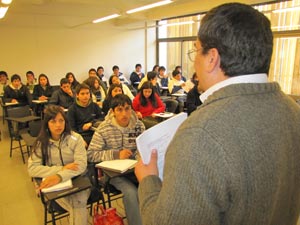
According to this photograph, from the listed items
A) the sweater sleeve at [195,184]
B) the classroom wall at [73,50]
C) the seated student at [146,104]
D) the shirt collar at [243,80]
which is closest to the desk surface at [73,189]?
the sweater sleeve at [195,184]

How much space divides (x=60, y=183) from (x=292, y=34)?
5.98 m

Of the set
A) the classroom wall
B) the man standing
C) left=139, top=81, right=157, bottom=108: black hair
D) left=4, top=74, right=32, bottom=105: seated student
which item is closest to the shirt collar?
the man standing

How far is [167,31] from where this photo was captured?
924 centimetres

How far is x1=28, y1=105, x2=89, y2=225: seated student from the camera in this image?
6.56ft

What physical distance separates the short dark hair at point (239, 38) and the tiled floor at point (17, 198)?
7.46 feet

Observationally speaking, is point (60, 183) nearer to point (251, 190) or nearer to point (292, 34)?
point (251, 190)

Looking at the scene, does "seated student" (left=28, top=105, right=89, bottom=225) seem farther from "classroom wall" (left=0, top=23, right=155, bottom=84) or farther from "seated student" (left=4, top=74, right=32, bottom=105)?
"classroom wall" (left=0, top=23, right=155, bottom=84)

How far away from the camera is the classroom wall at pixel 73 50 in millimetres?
7246

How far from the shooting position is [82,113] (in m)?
3.72

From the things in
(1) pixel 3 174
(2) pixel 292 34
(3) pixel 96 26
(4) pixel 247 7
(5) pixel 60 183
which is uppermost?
(3) pixel 96 26

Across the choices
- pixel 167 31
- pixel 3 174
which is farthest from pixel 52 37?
pixel 3 174

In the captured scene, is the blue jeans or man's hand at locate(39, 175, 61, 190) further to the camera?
the blue jeans

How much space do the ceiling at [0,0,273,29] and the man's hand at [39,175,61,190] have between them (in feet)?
17.3

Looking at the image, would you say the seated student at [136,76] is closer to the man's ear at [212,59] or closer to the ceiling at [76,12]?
the ceiling at [76,12]
